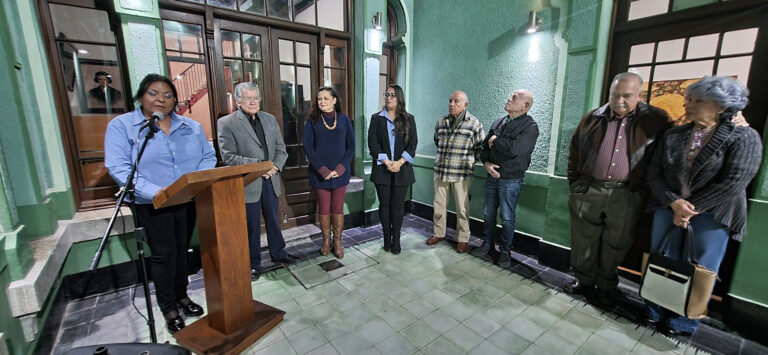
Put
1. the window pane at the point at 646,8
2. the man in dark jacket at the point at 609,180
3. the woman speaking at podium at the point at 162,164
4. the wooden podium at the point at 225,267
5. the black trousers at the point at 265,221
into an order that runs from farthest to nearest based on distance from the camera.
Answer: the black trousers at the point at 265,221
the window pane at the point at 646,8
the man in dark jacket at the point at 609,180
the woman speaking at podium at the point at 162,164
the wooden podium at the point at 225,267

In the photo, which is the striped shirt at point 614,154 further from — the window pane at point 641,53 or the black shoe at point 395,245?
the black shoe at point 395,245

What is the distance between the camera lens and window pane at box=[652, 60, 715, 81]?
2332 mm

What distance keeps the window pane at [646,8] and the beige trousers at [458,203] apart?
1.93 m

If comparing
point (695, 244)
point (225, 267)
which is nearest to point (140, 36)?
point (225, 267)

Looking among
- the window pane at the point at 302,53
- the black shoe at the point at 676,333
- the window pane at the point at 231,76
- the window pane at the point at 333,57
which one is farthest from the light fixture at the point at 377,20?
the black shoe at the point at 676,333

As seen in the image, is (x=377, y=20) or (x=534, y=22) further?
(x=377, y=20)

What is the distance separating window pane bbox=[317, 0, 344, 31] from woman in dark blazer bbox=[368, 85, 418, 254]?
1262mm

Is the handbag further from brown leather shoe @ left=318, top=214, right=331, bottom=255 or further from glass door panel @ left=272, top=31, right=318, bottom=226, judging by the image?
glass door panel @ left=272, top=31, right=318, bottom=226

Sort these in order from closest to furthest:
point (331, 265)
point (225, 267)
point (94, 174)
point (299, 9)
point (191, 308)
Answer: point (225, 267) < point (191, 308) < point (94, 174) < point (331, 265) < point (299, 9)

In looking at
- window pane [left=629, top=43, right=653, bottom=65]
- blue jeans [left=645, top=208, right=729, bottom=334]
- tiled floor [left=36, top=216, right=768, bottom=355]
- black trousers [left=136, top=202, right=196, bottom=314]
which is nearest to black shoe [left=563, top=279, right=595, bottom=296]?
tiled floor [left=36, top=216, right=768, bottom=355]

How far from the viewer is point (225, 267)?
1840 mm

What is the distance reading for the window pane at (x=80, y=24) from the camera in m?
2.38

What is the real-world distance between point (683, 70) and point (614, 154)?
901 mm

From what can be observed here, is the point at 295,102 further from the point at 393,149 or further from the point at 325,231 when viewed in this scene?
the point at 325,231
